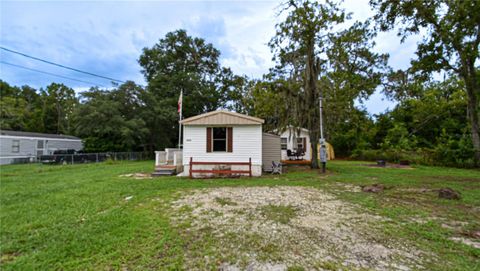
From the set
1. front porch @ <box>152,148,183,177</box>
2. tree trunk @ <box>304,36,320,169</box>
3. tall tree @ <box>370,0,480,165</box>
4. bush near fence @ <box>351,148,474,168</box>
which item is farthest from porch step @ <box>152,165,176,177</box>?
bush near fence @ <box>351,148,474,168</box>

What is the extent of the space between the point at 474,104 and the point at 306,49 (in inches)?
338

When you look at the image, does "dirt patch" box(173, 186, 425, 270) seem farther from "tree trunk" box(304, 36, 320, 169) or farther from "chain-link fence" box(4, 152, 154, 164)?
"chain-link fence" box(4, 152, 154, 164)

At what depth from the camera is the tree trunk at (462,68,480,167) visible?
9.38 m

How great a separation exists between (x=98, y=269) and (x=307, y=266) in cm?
229

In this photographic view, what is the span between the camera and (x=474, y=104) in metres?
10.3

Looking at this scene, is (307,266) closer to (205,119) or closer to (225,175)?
(225,175)

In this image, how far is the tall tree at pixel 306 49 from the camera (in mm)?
10164

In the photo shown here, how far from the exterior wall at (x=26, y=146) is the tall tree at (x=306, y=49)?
20522mm

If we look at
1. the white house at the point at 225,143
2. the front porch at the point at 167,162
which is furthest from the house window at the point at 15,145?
the white house at the point at 225,143

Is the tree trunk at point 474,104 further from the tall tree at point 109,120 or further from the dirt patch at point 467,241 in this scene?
the tall tree at point 109,120

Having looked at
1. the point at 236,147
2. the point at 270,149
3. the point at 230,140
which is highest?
the point at 230,140

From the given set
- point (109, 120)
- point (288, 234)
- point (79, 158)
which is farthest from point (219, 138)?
point (109, 120)

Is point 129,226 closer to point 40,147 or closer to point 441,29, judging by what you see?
point 441,29

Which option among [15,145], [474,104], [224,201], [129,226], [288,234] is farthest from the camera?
[15,145]
